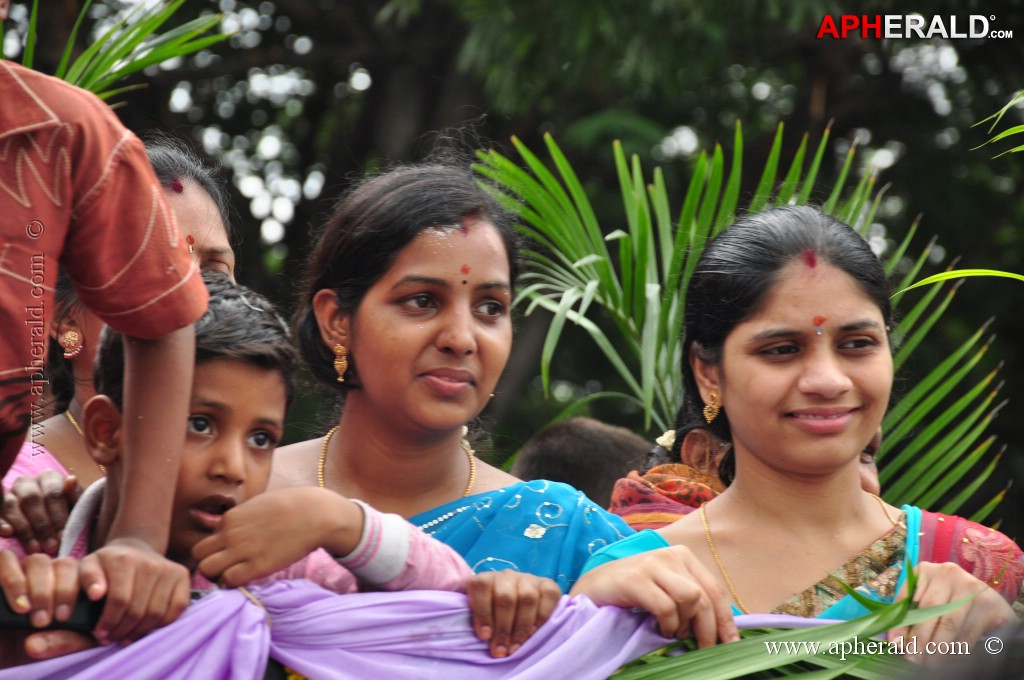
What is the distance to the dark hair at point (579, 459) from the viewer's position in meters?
4.18

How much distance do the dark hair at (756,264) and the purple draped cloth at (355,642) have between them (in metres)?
0.84

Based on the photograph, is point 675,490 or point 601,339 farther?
point 601,339

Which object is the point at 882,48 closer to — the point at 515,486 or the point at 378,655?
the point at 515,486

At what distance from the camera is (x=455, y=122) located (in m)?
7.27

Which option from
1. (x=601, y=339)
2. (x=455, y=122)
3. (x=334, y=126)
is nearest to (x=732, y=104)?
(x=455, y=122)

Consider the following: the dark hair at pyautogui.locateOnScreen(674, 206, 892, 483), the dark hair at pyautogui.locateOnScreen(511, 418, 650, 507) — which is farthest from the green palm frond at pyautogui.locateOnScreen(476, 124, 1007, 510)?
the dark hair at pyautogui.locateOnScreen(674, 206, 892, 483)

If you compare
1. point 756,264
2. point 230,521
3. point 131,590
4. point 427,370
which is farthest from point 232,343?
point 756,264

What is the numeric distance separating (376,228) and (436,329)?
0.29 meters

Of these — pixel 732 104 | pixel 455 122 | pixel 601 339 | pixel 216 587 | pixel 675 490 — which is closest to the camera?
pixel 216 587

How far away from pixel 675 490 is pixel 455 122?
4450mm

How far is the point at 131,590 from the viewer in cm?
185

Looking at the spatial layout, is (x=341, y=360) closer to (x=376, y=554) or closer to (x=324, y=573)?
(x=324, y=573)

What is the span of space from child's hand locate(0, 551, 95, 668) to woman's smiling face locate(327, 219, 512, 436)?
1.07 metres

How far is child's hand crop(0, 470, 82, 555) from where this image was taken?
7.20 feet
